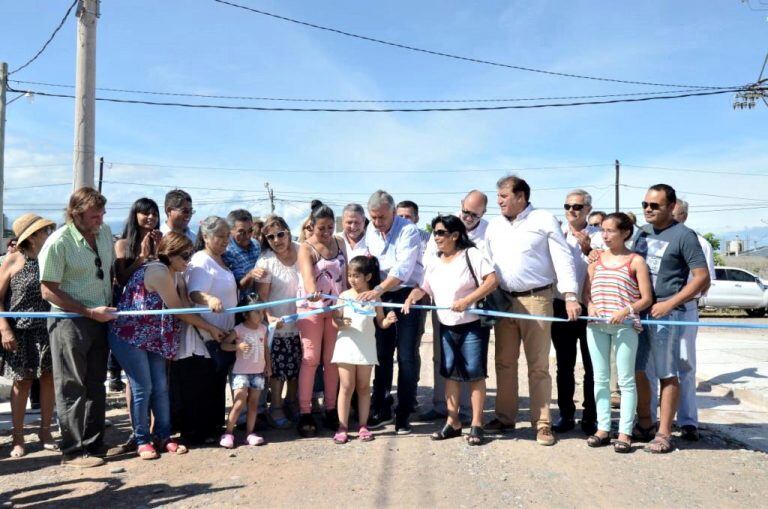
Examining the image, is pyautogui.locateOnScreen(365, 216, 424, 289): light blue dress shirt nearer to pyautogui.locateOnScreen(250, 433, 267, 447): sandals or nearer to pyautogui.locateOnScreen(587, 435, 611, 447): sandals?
pyautogui.locateOnScreen(250, 433, 267, 447): sandals

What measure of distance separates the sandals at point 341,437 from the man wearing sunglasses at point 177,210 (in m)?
2.25

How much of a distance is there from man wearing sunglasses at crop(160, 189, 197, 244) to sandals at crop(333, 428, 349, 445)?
2.25 metres

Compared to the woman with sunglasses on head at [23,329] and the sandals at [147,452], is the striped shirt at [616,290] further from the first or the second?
the woman with sunglasses on head at [23,329]

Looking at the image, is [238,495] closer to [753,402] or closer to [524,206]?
[524,206]

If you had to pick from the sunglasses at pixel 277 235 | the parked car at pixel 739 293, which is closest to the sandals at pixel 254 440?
the sunglasses at pixel 277 235

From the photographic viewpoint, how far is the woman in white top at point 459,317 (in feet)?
16.9

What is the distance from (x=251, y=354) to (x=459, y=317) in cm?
178

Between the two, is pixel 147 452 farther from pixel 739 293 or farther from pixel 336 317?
pixel 739 293

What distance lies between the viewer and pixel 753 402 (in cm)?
688

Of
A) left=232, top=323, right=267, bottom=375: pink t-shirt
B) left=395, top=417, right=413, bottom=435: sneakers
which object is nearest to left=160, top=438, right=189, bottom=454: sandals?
left=232, top=323, right=267, bottom=375: pink t-shirt

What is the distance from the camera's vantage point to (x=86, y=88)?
787cm

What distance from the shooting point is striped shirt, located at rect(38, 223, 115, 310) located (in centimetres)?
444

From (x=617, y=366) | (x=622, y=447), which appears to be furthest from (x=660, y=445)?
(x=617, y=366)

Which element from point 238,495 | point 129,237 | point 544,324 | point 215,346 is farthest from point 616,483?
point 129,237
